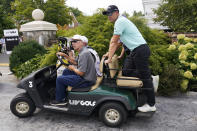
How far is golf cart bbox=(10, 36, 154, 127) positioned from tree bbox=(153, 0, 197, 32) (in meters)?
5.16

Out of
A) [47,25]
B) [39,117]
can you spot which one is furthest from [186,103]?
[47,25]

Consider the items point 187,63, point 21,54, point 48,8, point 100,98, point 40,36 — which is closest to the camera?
point 100,98

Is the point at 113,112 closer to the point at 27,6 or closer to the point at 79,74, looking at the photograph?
the point at 79,74

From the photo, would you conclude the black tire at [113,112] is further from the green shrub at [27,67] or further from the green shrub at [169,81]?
the green shrub at [27,67]

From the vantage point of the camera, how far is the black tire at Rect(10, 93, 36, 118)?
3.67 meters

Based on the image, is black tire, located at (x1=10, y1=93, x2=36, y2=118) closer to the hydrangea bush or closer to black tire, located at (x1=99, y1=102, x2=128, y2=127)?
black tire, located at (x1=99, y1=102, x2=128, y2=127)

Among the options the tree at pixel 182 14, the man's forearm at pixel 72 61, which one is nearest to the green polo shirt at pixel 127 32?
the man's forearm at pixel 72 61

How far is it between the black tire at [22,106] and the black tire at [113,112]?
1329mm

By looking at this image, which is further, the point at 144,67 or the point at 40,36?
the point at 40,36

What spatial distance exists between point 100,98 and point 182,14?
617cm

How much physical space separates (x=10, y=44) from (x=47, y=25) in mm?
1851

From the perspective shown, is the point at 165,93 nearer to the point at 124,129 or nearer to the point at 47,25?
the point at 124,129

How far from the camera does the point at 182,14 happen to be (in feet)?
26.0

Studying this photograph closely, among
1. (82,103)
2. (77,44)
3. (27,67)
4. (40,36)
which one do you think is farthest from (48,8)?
(82,103)
